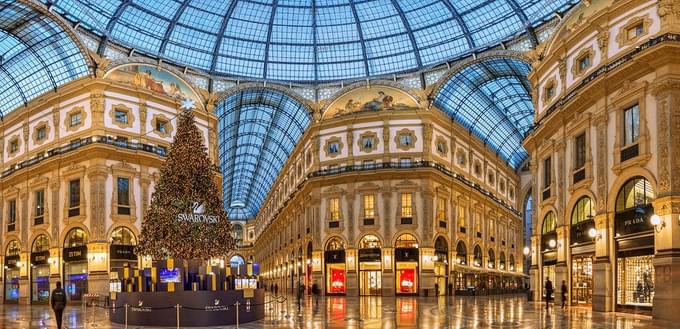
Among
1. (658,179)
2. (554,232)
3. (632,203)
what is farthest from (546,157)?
(658,179)

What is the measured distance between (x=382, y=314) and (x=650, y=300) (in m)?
13.2

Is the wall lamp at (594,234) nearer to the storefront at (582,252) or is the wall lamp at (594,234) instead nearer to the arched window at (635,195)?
the storefront at (582,252)

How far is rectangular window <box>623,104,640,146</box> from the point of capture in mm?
35219

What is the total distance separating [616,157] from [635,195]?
2.47 meters

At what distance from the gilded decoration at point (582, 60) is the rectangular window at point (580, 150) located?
3.88 m

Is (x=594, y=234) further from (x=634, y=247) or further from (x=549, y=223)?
(x=549, y=223)

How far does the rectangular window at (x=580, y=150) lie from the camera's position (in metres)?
42.0

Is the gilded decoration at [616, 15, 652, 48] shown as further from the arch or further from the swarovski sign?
the swarovski sign

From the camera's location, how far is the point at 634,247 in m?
34.8

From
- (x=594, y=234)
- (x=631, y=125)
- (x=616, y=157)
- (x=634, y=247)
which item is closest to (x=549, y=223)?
(x=594, y=234)

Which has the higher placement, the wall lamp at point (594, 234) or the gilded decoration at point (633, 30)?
the gilded decoration at point (633, 30)

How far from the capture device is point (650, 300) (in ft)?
111

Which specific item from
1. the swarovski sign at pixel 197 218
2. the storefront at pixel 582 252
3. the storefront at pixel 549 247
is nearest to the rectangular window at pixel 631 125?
the storefront at pixel 582 252

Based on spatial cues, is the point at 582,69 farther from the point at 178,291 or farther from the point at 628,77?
the point at 178,291
